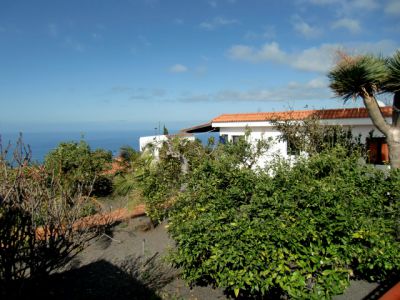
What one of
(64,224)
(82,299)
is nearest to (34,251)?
(64,224)

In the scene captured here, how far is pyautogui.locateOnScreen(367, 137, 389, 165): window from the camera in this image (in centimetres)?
1301

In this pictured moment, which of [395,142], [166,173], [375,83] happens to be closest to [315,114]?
[375,83]

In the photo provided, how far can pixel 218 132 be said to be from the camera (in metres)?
20.4

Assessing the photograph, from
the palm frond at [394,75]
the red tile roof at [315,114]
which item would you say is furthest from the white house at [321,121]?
the palm frond at [394,75]

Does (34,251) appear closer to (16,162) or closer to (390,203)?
(16,162)

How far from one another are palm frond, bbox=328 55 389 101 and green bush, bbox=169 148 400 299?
4318 mm

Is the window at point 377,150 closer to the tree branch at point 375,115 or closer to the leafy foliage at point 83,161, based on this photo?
the tree branch at point 375,115

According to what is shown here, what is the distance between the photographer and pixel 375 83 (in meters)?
9.35

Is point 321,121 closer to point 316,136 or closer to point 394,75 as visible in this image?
point 316,136

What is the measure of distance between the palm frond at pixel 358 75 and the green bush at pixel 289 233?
4318 mm

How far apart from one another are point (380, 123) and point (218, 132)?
39.5ft

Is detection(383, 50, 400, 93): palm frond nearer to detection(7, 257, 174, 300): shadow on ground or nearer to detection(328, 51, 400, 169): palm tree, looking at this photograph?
detection(328, 51, 400, 169): palm tree

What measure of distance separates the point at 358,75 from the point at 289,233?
22.4 ft

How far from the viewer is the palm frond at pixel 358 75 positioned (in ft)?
30.3
